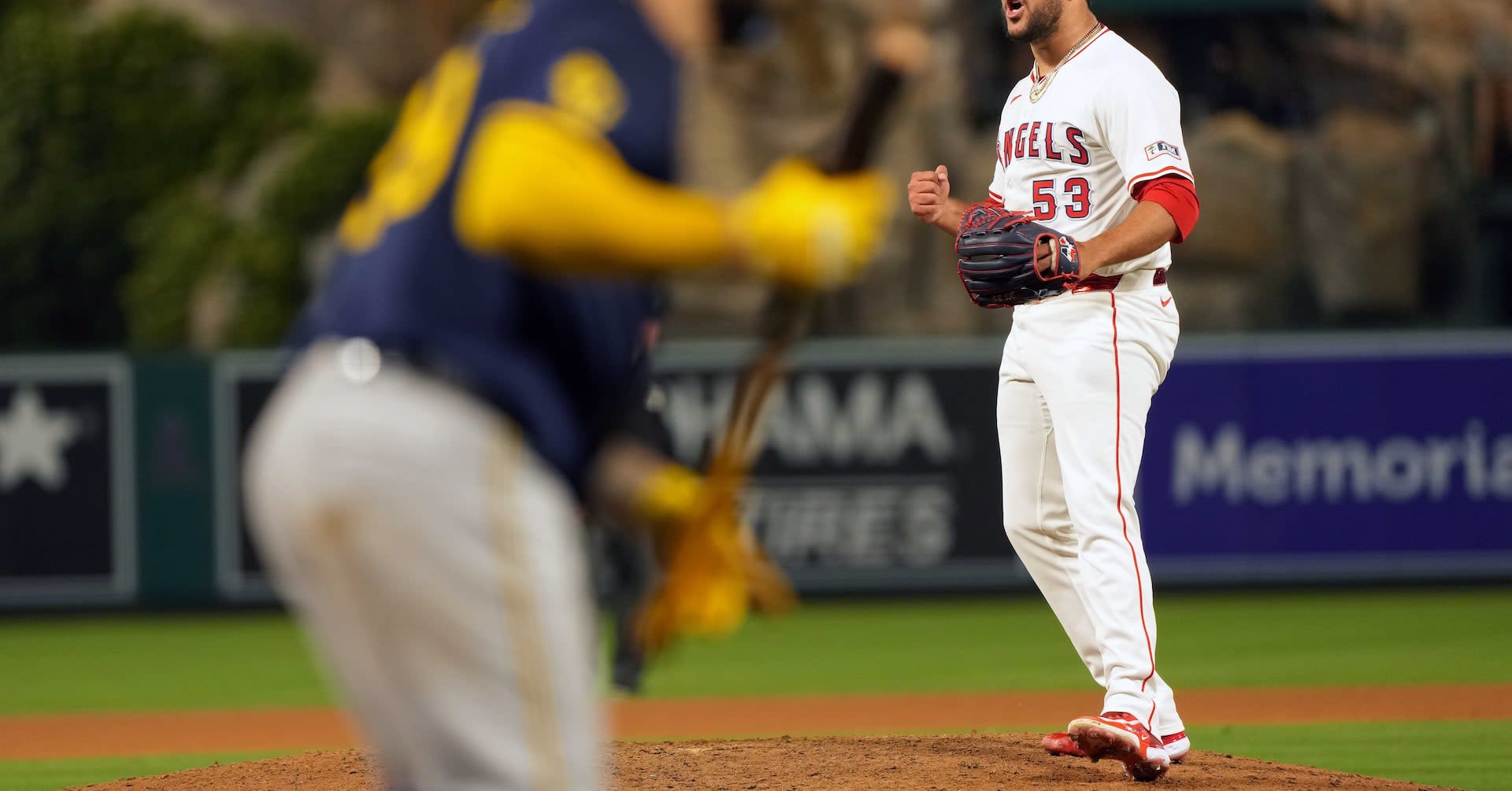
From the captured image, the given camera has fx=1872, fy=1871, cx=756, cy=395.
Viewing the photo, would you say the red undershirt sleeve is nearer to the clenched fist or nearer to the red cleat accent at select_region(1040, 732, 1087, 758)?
the clenched fist

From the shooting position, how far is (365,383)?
7.95 ft

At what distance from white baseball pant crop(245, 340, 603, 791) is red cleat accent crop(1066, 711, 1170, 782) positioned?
261 cm

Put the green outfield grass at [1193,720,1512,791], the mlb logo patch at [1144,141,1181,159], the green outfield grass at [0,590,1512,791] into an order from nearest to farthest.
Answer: the mlb logo patch at [1144,141,1181,159], the green outfield grass at [1193,720,1512,791], the green outfield grass at [0,590,1512,791]

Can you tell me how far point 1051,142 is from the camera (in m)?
5.19

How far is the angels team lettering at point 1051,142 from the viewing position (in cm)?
515

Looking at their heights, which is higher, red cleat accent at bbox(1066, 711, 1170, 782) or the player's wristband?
the player's wristband

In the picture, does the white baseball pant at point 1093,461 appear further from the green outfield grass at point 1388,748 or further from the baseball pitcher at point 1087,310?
the green outfield grass at point 1388,748

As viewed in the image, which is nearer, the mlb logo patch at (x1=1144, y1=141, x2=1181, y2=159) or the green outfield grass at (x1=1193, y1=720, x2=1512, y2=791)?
the mlb logo patch at (x1=1144, y1=141, x2=1181, y2=159)

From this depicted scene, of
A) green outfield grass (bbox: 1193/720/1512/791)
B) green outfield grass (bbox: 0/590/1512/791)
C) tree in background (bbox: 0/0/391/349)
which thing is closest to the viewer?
green outfield grass (bbox: 1193/720/1512/791)

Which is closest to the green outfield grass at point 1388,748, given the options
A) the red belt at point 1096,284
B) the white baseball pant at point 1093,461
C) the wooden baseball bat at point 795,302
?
the white baseball pant at point 1093,461

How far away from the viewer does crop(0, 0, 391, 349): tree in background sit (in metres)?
18.1

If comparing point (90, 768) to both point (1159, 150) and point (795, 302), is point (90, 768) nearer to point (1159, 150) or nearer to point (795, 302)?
point (1159, 150)

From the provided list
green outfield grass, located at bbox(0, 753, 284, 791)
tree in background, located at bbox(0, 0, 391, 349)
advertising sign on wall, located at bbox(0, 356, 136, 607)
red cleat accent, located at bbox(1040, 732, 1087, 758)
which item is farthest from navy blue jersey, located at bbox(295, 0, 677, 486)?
tree in background, located at bbox(0, 0, 391, 349)

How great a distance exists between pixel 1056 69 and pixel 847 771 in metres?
2.08
